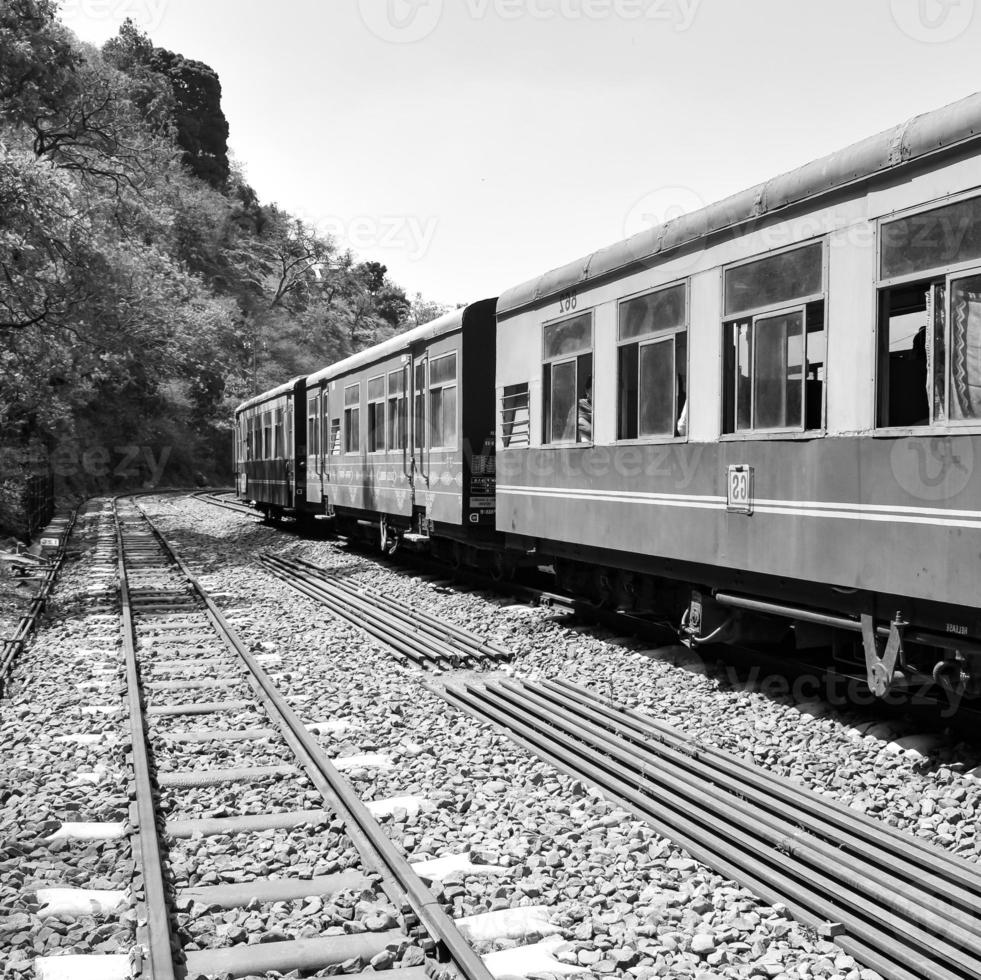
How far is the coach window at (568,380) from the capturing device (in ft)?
30.3

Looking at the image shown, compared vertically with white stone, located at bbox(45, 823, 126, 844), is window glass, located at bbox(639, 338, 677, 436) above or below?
above

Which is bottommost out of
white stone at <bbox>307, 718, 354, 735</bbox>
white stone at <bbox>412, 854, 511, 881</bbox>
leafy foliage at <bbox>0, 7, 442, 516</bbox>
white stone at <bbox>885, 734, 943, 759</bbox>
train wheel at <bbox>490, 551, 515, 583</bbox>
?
white stone at <bbox>307, 718, 354, 735</bbox>

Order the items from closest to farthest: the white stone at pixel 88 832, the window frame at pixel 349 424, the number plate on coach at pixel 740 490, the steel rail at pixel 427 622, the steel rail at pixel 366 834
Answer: the steel rail at pixel 366 834 → the white stone at pixel 88 832 → the number plate on coach at pixel 740 490 → the steel rail at pixel 427 622 → the window frame at pixel 349 424

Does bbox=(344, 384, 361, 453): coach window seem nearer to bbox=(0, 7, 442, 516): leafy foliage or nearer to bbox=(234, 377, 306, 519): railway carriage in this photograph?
bbox=(234, 377, 306, 519): railway carriage

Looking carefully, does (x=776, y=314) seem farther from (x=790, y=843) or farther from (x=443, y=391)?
(x=443, y=391)

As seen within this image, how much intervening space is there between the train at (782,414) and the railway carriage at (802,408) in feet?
0.05

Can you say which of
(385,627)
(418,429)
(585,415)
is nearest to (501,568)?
(418,429)

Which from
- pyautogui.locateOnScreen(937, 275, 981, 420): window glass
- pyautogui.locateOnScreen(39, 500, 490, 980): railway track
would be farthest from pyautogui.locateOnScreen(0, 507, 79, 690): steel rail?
pyautogui.locateOnScreen(937, 275, 981, 420): window glass

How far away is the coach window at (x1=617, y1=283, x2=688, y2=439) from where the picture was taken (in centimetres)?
778

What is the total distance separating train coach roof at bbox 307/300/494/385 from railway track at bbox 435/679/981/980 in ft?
22.1

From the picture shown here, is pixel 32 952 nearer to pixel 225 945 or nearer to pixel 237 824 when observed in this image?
pixel 225 945

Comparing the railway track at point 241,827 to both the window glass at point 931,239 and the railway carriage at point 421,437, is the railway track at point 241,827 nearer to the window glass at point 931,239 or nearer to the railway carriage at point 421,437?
the railway carriage at point 421,437

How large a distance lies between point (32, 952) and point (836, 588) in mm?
4637

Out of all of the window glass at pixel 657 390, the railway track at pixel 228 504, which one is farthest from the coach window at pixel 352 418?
the railway track at pixel 228 504
